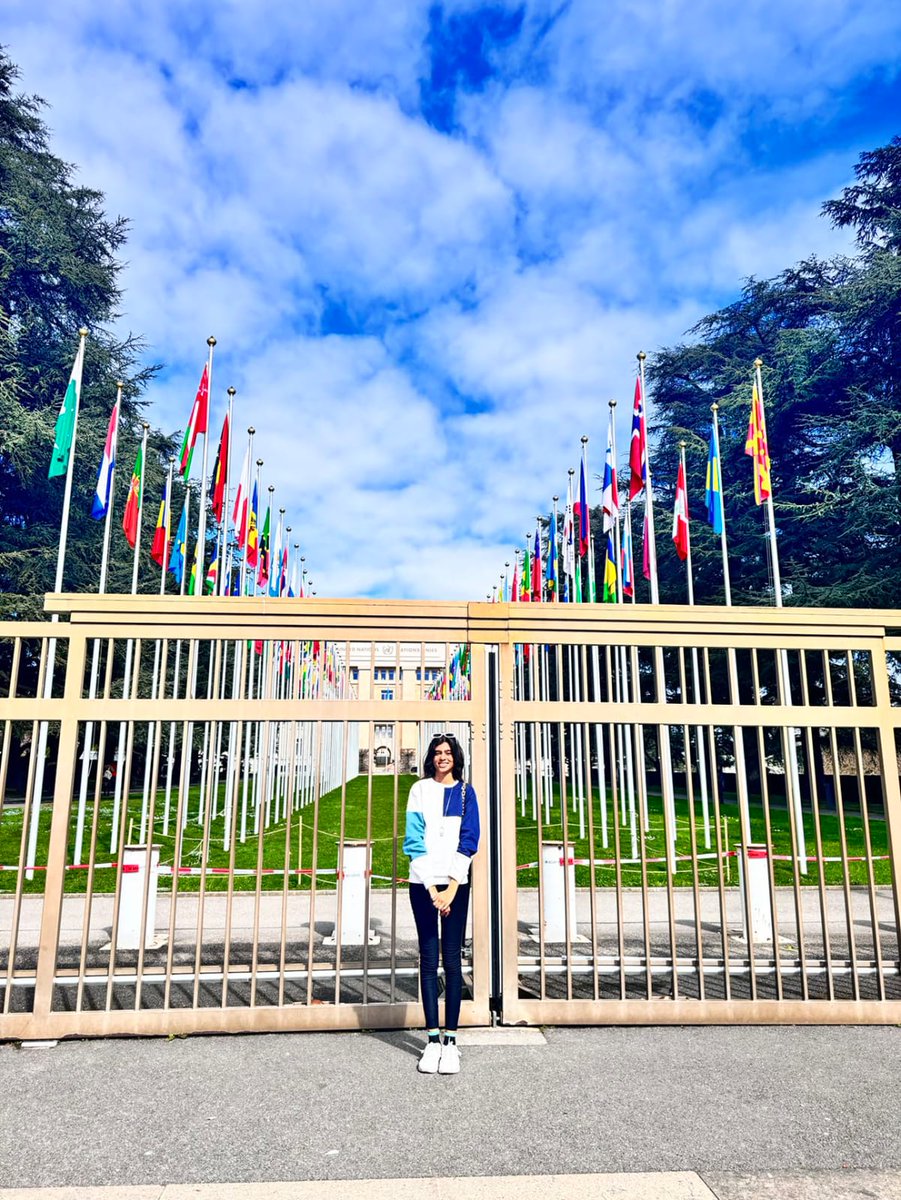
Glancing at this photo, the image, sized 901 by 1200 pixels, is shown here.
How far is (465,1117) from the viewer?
3693 mm

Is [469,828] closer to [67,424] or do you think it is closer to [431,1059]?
[431,1059]

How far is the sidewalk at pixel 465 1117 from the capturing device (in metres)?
3.12

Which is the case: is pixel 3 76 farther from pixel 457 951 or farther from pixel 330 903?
pixel 457 951

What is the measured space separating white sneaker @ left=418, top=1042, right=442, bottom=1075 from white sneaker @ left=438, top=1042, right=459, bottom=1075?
0.02m

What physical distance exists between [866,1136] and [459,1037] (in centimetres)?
227

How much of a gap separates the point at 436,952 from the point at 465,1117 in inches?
37.0

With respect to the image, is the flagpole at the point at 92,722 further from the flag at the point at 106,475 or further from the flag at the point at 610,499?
the flag at the point at 610,499

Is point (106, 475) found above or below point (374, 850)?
Result: above

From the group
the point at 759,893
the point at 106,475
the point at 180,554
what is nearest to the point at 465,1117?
the point at 759,893

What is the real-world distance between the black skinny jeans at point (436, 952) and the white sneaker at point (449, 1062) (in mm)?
139

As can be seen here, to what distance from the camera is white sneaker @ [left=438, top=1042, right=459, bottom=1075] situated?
4.23 meters

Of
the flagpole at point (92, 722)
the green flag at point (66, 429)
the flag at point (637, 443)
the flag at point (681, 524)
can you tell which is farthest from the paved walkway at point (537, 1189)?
the flag at point (637, 443)

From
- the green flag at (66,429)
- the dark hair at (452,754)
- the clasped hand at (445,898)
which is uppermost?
the green flag at (66,429)

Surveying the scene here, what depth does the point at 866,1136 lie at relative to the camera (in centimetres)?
355
